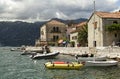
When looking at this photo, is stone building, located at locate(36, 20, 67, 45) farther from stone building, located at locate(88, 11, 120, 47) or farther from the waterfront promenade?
stone building, located at locate(88, 11, 120, 47)

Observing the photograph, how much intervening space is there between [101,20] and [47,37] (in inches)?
2067

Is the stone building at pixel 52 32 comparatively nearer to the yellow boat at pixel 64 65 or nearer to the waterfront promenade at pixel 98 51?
the waterfront promenade at pixel 98 51

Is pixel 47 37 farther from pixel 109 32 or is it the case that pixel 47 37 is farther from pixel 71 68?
pixel 71 68

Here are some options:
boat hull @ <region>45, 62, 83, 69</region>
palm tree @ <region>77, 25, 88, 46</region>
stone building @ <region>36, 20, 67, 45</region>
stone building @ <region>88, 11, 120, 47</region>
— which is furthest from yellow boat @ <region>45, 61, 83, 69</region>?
stone building @ <region>36, 20, 67, 45</region>

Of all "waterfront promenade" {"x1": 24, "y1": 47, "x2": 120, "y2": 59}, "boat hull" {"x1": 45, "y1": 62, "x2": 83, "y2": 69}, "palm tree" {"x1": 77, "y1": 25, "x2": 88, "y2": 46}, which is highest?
"palm tree" {"x1": 77, "y1": 25, "x2": 88, "y2": 46}

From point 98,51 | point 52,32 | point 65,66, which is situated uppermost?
point 52,32

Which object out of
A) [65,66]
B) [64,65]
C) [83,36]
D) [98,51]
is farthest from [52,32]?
[65,66]

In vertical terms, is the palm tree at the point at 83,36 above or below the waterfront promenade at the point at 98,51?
above

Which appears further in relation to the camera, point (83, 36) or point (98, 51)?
point (83, 36)

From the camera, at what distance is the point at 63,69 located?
160ft

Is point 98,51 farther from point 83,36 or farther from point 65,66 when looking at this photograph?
point 83,36

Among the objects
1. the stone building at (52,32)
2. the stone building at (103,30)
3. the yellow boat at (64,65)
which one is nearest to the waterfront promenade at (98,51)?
the stone building at (103,30)

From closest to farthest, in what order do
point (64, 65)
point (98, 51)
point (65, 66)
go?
point (65, 66)
point (64, 65)
point (98, 51)

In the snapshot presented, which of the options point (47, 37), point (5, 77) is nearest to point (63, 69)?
point (5, 77)
